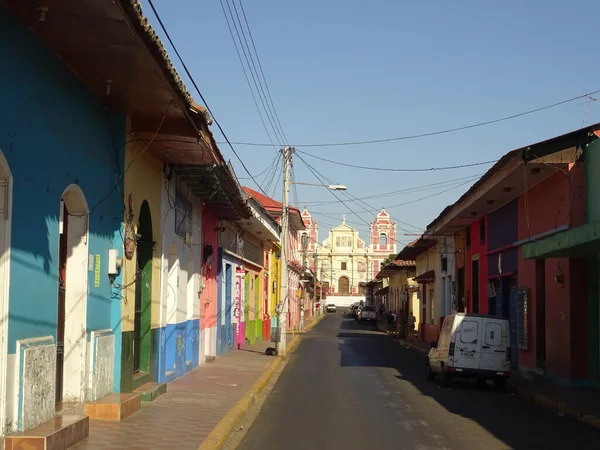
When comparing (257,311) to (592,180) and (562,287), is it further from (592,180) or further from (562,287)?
(592,180)

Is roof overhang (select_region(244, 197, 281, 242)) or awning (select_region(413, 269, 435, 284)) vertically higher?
roof overhang (select_region(244, 197, 281, 242))

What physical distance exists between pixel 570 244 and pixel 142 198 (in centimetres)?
830

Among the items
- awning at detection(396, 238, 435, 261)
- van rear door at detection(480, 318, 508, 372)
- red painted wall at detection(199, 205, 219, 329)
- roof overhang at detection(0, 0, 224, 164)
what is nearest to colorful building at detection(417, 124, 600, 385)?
van rear door at detection(480, 318, 508, 372)

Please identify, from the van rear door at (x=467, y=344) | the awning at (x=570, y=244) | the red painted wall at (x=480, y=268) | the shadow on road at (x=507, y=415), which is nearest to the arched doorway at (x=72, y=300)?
the shadow on road at (x=507, y=415)

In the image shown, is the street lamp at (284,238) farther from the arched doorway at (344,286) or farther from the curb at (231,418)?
the arched doorway at (344,286)

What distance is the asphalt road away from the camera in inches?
430

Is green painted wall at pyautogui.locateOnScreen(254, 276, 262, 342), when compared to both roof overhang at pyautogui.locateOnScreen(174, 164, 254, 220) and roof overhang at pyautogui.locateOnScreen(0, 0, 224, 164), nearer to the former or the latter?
roof overhang at pyautogui.locateOnScreen(174, 164, 254, 220)

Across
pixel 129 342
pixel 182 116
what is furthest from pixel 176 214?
pixel 182 116

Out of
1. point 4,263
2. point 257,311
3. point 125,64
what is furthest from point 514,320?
point 4,263

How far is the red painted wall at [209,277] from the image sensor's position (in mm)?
22625

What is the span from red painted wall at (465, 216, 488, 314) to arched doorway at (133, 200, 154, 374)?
53.8ft

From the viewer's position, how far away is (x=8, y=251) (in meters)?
8.20

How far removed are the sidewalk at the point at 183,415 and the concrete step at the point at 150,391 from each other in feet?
0.38

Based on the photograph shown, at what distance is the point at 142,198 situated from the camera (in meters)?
14.4
